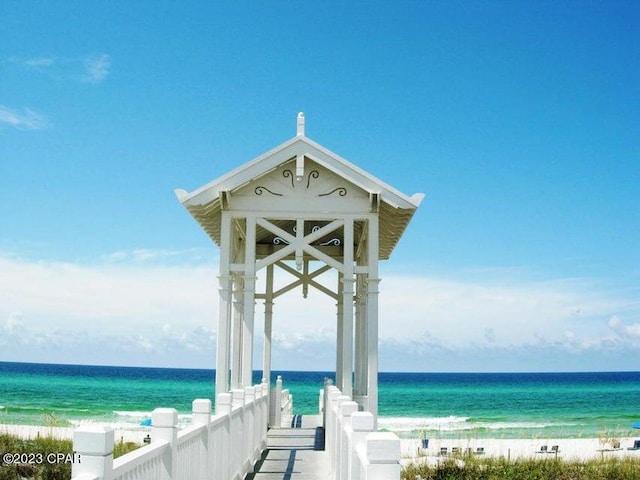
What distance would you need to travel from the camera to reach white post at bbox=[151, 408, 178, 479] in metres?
5.34

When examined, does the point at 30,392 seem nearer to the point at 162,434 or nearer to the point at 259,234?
the point at 259,234

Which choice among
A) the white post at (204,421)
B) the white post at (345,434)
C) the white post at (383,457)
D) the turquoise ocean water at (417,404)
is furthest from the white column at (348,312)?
the turquoise ocean water at (417,404)

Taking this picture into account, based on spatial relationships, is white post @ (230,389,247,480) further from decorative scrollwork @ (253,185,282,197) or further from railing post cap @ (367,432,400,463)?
railing post cap @ (367,432,400,463)

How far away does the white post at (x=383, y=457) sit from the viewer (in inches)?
155

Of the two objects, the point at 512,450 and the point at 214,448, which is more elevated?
the point at 214,448

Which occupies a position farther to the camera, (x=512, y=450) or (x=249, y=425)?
(x=512, y=450)

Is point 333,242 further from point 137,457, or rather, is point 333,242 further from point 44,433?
point 137,457

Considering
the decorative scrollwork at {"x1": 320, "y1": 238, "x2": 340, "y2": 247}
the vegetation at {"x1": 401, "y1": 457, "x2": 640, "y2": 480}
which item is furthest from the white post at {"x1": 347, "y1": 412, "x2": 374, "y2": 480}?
the decorative scrollwork at {"x1": 320, "y1": 238, "x2": 340, "y2": 247}

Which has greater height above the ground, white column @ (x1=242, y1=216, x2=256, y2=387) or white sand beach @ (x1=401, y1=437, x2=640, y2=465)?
white column @ (x1=242, y1=216, x2=256, y2=387)

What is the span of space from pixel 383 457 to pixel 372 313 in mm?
7951

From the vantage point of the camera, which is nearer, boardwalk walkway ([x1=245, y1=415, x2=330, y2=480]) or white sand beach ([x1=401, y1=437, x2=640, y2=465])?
boardwalk walkway ([x1=245, y1=415, x2=330, y2=480])

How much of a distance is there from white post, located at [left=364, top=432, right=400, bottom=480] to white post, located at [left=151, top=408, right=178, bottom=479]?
1914 millimetres

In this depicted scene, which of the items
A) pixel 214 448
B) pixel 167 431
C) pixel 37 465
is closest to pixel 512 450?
pixel 37 465

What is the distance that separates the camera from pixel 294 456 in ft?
38.5
